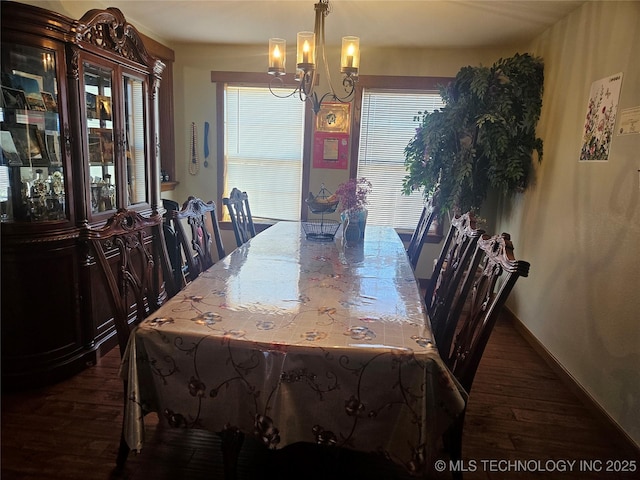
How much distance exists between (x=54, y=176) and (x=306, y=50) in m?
1.53

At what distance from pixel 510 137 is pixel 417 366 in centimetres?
268

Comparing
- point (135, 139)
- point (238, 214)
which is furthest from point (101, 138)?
point (238, 214)

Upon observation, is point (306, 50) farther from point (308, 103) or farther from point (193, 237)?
point (308, 103)

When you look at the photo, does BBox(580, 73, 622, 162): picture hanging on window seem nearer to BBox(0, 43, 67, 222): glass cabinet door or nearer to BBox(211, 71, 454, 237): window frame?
BBox(211, 71, 454, 237): window frame

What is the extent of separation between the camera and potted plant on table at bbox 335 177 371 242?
2586 millimetres

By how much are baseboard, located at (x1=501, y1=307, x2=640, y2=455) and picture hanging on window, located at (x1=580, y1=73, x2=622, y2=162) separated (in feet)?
4.28

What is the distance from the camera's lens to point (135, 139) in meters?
3.00

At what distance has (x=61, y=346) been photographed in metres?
2.38

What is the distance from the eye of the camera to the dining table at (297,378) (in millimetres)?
1233

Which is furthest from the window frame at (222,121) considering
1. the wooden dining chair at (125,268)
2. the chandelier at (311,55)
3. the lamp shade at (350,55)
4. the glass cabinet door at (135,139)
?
the wooden dining chair at (125,268)

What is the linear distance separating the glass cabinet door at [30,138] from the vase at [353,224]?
64.1 inches

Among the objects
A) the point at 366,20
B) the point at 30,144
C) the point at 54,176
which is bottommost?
the point at 54,176

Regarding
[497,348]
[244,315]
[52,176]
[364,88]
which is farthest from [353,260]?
[364,88]

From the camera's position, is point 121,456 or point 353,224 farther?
point 353,224
